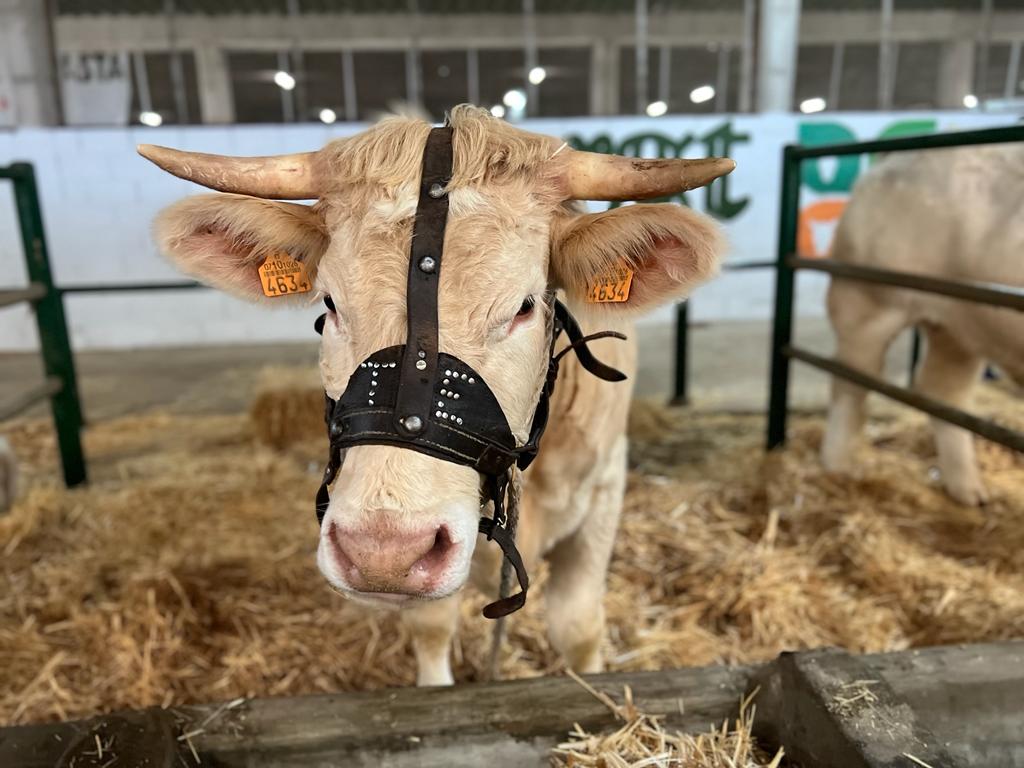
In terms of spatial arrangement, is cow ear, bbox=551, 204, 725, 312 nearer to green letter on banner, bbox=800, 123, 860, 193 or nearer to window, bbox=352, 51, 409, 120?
green letter on banner, bbox=800, 123, 860, 193

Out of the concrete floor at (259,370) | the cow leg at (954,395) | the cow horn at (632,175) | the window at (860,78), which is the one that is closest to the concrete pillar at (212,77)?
the concrete floor at (259,370)

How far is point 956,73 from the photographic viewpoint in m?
8.96

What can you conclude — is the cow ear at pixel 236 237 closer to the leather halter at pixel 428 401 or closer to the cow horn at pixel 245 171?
the cow horn at pixel 245 171

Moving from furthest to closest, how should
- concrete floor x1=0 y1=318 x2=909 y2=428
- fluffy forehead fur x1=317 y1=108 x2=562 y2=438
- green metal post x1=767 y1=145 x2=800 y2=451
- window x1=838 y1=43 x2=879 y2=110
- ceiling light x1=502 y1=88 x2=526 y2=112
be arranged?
window x1=838 y1=43 x2=879 y2=110, ceiling light x1=502 y1=88 x2=526 y2=112, concrete floor x1=0 y1=318 x2=909 y2=428, green metal post x1=767 y1=145 x2=800 y2=451, fluffy forehead fur x1=317 y1=108 x2=562 y2=438

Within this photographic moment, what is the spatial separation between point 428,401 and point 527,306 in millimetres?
285

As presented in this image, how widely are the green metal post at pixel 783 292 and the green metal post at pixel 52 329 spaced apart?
351 cm

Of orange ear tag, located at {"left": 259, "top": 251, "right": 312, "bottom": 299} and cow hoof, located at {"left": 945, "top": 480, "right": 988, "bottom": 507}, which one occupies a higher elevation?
orange ear tag, located at {"left": 259, "top": 251, "right": 312, "bottom": 299}

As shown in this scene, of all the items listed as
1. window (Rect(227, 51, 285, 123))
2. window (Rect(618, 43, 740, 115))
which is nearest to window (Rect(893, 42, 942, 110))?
window (Rect(618, 43, 740, 115))

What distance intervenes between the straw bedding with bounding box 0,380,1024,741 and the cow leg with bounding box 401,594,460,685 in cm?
22

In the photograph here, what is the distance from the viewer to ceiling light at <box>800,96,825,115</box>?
8.50 m

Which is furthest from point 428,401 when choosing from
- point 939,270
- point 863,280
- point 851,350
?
point 851,350

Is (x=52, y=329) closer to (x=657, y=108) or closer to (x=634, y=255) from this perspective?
(x=634, y=255)

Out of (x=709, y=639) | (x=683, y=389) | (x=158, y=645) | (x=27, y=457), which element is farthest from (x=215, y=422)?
(x=709, y=639)

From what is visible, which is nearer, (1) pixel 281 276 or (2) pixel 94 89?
(1) pixel 281 276
